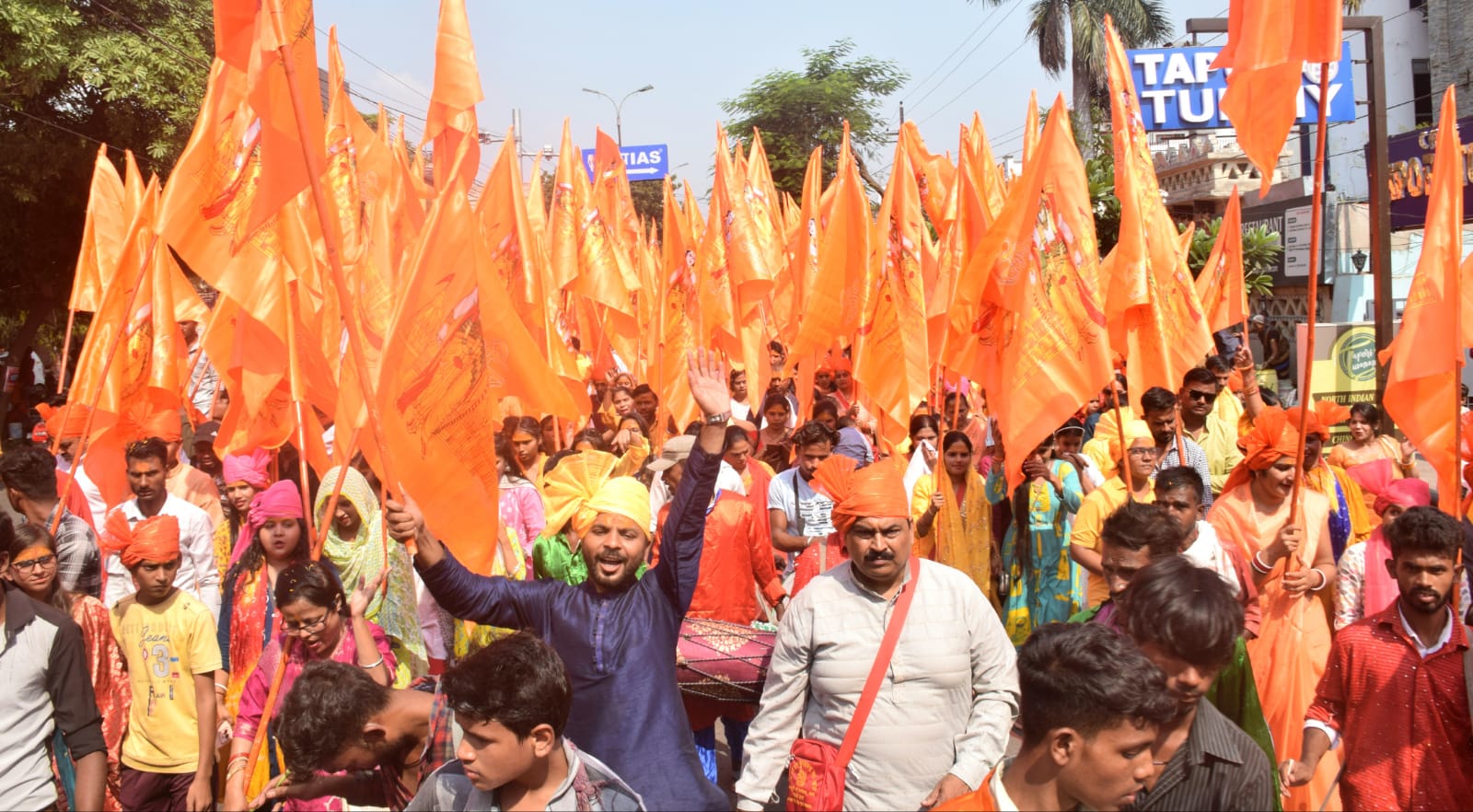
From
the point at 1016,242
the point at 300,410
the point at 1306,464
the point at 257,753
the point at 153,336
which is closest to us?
the point at 257,753

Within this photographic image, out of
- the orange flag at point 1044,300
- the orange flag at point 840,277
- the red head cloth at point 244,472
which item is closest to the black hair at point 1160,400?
the orange flag at point 1044,300

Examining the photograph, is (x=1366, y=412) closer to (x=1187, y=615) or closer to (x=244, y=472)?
(x=1187, y=615)

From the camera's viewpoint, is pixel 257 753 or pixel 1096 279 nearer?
pixel 257 753

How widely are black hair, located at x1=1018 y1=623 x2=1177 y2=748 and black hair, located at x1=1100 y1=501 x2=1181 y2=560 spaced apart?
1361 millimetres

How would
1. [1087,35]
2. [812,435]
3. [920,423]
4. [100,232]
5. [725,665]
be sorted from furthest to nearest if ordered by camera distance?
1. [1087,35]
2. [920,423]
3. [100,232]
4. [812,435]
5. [725,665]

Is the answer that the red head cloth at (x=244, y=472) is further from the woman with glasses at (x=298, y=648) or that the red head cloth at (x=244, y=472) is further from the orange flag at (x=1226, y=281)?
the orange flag at (x=1226, y=281)

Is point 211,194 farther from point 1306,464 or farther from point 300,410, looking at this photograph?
point 1306,464

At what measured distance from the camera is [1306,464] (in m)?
5.35

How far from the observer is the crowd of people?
262cm

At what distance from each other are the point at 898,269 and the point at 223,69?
4453mm

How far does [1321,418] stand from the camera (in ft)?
19.3

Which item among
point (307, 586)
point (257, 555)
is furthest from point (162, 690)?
point (307, 586)

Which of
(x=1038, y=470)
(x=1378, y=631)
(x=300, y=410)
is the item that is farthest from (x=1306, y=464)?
(x=300, y=410)

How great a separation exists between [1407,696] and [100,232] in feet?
27.1
